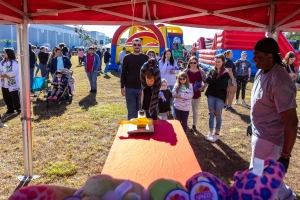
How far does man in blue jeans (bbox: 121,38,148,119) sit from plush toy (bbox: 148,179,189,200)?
3349mm

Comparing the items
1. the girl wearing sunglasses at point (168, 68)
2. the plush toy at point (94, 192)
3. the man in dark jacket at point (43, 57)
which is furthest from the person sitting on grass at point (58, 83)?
the plush toy at point (94, 192)

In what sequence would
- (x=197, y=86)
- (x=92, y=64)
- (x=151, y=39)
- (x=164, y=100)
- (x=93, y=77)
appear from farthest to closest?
(x=151, y=39), (x=93, y=77), (x=92, y=64), (x=197, y=86), (x=164, y=100)

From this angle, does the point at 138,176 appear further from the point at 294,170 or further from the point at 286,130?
the point at 294,170

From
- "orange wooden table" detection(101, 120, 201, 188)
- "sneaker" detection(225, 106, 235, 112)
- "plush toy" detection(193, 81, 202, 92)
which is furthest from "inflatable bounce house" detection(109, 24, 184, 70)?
"orange wooden table" detection(101, 120, 201, 188)

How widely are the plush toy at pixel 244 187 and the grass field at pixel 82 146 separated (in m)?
2.45

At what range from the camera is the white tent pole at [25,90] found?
10.5 feet

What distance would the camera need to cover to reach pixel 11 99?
6656 mm

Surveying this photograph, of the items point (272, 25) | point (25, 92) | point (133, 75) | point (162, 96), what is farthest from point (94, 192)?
point (162, 96)

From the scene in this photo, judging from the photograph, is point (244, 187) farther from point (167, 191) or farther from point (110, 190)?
point (110, 190)

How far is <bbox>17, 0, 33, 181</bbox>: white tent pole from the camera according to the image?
3.21 metres

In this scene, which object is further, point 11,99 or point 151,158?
point 11,99

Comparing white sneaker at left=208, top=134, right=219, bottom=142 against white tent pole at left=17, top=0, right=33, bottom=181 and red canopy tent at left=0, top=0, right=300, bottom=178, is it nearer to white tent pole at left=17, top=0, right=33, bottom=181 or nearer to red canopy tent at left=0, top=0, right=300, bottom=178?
red canopy tent at left=0, top=0, right=300, bottom=178

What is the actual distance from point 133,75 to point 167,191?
342cm

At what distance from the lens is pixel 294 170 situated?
154 inches
